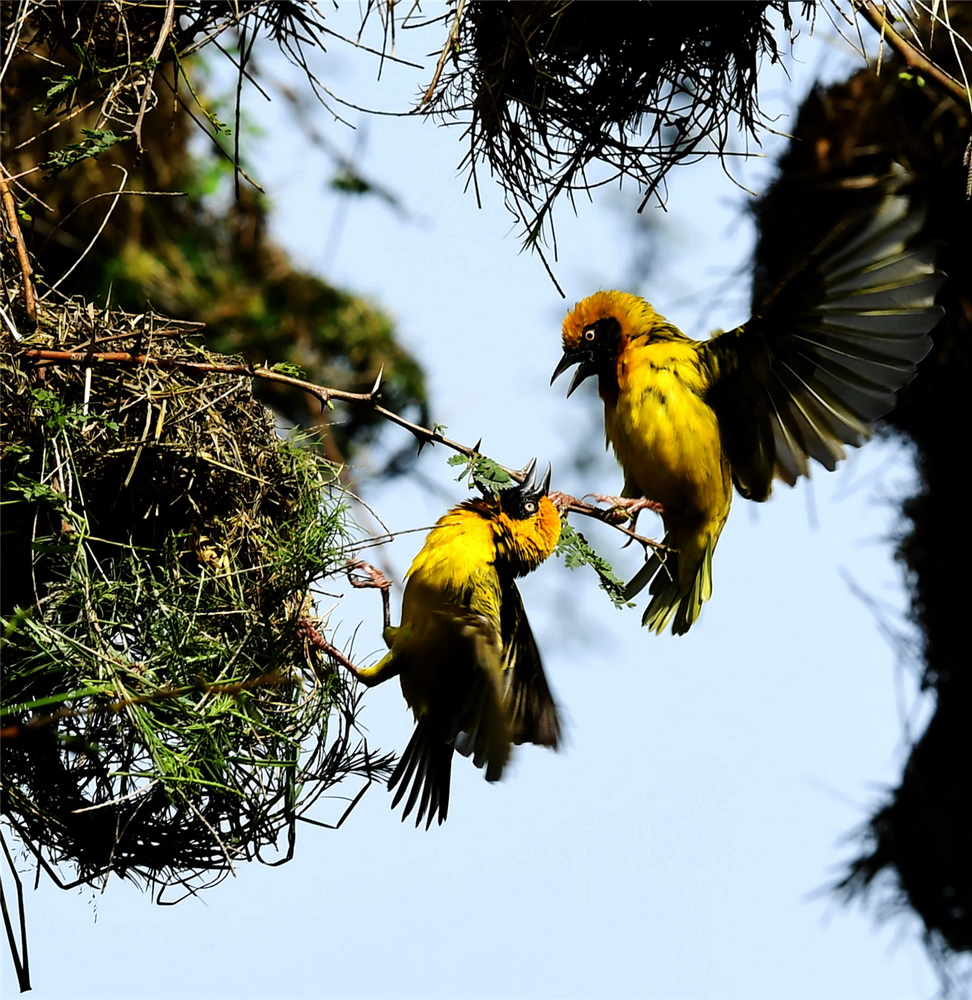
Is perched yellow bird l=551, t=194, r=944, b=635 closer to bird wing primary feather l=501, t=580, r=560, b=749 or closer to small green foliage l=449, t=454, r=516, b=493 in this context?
bird wing primary feather l=501, t=580, r=560, b=749

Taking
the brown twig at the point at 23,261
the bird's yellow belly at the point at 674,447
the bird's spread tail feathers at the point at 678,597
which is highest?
the brown twig at the point at 23,261

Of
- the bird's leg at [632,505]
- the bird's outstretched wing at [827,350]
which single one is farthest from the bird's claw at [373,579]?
the bird's outstretched wing at [827,350]

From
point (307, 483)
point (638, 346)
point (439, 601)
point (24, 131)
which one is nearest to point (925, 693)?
point (638, 346)

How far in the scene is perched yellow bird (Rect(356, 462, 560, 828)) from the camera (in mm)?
2244

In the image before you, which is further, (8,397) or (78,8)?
(78,8)

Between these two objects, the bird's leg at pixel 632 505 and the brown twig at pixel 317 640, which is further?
the bird's leg at pixel 632 505

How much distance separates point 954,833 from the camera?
13.3 feet

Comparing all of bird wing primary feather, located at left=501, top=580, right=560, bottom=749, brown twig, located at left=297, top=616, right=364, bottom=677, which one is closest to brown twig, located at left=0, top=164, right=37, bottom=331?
brown twig, located at left=297, top=616, right=364, bottom=677

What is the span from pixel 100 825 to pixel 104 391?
1.97 ft

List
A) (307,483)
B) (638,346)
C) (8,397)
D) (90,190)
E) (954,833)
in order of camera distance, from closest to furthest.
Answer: (8,397)
(307,483)
(638,346)
(90,190)
(954,833)

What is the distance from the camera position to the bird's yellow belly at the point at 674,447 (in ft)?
8.03

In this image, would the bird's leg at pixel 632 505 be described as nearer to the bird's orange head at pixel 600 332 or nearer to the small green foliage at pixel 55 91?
the bird's orange head at pixel 600 332

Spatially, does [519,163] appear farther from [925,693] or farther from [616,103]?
[925,693]

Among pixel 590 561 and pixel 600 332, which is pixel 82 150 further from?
pixel 600 332
